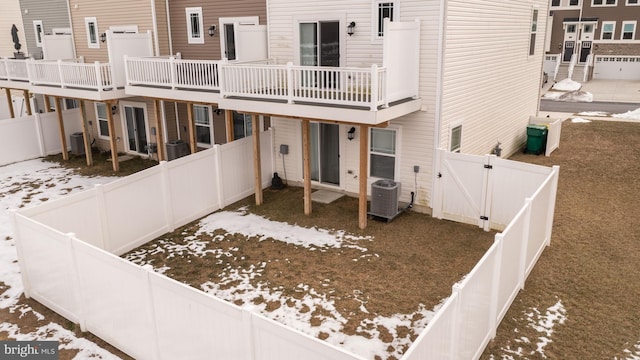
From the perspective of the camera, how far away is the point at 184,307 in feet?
21.1

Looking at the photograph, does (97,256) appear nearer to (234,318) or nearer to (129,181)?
(234,318)

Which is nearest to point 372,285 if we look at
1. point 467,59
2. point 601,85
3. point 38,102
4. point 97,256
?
→ point 97,256

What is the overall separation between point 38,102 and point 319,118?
791 inches

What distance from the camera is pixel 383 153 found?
13594 millimetres

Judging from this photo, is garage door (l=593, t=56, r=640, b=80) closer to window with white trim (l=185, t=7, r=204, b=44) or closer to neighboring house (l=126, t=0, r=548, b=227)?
neighboring house (l=126, t=0, r=548, b=227)

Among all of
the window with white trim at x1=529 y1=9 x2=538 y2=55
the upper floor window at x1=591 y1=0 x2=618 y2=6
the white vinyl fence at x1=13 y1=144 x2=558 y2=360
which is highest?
the upper floor window at x1=591 y1=0 x2=618 y2=6

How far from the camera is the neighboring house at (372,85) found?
11.6m

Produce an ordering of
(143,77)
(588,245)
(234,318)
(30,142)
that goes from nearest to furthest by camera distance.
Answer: (234,318)
(588,245)
(143,77)
(30,142)

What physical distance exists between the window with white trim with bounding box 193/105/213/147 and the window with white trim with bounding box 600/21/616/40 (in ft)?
128

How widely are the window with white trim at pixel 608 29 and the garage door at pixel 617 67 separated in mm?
3070

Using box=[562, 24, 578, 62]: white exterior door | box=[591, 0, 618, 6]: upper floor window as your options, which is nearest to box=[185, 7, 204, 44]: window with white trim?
box=[562, 24, 578, 62]: white exterior door

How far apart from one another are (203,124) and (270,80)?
6336 mm

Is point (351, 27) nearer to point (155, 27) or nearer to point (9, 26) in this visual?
point (155, 27)

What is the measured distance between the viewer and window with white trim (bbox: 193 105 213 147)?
18172 millimetres
